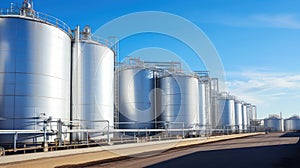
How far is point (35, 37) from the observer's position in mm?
14992

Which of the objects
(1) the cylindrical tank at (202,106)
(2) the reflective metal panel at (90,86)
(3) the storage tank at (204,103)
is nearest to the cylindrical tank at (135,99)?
(1) the cylindrical tank at (202,106)

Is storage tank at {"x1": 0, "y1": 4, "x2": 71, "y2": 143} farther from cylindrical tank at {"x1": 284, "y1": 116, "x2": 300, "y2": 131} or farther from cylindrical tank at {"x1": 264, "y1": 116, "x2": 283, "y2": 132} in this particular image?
cylindrical tank at {"x1": 284, "y1": 116, "x2": 300, "y2": 131}

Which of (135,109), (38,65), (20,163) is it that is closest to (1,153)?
(20,163)

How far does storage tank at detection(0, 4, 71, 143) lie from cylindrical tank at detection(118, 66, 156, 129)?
10721 millimetres

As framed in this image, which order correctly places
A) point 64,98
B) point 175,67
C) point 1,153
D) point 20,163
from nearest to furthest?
1. point 20,163
2. point 1,153
3. point 64,98
4. point 175,67

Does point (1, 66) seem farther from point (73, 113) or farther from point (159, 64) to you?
point (159, 64)

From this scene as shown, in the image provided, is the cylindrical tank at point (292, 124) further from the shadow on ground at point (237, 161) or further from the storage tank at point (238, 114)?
the shadow on ground at point (237, 161)

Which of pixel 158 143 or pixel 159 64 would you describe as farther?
pixel 159 64

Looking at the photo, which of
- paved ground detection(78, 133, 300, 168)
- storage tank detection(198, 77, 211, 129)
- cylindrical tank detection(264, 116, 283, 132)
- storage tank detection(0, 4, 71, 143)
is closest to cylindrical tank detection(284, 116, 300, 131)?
cylindrical tank detection(264, 116, 283, 132)

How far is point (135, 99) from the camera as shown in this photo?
87.7 ft

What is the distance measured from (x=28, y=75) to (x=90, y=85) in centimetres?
499

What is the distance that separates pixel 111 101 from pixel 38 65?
662 cm

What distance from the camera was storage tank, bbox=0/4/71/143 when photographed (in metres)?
14.2

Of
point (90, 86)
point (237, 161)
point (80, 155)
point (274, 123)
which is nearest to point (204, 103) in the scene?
point (90, 86)
